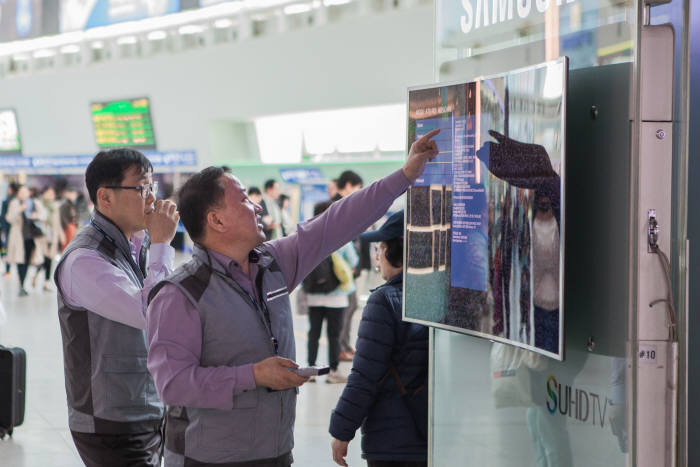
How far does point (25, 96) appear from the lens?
25609mm

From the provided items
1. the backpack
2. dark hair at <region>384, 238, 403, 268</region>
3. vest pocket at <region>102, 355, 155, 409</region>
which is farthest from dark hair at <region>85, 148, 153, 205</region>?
the backpack

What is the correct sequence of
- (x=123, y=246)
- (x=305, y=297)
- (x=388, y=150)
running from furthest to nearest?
1. (x=388, y=150)
2. (x=305, y=297)
3. (x=123, y=246)

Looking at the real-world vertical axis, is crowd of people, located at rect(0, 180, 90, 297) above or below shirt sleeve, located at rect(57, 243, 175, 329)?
below

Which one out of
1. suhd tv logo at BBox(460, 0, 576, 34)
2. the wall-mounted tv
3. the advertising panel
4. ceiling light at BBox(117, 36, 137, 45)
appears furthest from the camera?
the wall-mounted tv

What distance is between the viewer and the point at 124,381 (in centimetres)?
284

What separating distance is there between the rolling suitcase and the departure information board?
15954mm

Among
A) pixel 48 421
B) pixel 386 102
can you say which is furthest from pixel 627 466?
pixel 386 102

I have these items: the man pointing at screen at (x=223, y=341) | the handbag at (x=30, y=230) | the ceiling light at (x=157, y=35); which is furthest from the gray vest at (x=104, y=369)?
the ceiling light at (x=157, y=35)

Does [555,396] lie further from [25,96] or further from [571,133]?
[25,96]

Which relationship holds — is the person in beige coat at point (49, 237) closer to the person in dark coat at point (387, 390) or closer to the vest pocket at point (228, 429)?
the person in dark coat at point (387, 390)

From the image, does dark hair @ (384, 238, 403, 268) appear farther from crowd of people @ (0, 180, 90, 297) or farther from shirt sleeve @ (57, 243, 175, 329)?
crowd of people @ (0, 180, 90, 297)

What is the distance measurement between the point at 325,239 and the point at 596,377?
0.91 metres

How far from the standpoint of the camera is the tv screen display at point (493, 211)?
237cm

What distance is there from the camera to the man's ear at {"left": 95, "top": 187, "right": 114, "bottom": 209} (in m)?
2.97
